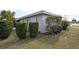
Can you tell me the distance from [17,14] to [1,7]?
32cm

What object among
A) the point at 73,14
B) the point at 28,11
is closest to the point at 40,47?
the point at 28,11

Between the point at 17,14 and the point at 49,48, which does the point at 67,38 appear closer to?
the point at 49,48

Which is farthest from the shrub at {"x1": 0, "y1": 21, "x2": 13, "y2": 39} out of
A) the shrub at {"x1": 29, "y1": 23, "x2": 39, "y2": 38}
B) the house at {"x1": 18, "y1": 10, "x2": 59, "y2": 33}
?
the shrub at {"x1": 29, "y1": 23, "x2": 39, "y2": 38}

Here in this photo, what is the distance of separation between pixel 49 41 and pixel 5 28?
2.62ft

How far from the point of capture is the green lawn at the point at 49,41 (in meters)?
2.15

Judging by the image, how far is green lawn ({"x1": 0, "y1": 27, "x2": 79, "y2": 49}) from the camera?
2148 millimetres

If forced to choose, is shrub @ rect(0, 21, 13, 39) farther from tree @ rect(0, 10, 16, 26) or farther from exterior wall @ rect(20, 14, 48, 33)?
exterior wall @ rect(20, 14, 48, 33)

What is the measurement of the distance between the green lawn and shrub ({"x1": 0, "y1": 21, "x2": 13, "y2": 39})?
0.34 ft

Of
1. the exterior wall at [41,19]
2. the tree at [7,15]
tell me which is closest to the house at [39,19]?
the exterior wall at [41,19]

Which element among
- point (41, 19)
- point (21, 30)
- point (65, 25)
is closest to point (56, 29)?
point (65, 25)

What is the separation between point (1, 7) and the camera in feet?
7.20

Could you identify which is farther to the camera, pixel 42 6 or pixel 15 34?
pixel 42 6

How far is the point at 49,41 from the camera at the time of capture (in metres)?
2.18

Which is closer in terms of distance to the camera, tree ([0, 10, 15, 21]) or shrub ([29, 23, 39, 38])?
tree ([0, 10, 15, 21])
